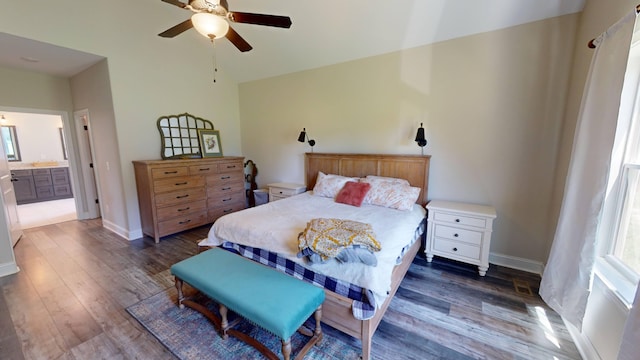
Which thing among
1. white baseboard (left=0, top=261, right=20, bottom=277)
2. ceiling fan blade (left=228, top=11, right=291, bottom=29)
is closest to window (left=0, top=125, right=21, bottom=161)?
white baseboard (left=0, top=261, right=20, bottom=277)

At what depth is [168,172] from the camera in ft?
11.8

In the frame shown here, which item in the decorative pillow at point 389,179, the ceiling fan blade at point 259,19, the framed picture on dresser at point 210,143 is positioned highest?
the ceiling fan blade at point 259,19

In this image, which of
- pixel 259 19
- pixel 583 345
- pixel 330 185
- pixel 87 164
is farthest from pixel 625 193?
pixel 87 164

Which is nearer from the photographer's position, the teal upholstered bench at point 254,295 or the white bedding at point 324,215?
the teal upholstered bench at point 254,295

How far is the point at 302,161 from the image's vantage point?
4406 mm

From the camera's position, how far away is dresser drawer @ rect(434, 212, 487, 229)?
256 centimetres

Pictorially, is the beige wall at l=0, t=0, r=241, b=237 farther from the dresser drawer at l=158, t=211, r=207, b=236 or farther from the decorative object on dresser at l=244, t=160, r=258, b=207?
the decorative object on dresser at l=244, t=160, r=258, b=207

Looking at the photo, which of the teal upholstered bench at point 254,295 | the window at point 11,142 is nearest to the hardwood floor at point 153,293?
the teal upholstered bench at point 254,295

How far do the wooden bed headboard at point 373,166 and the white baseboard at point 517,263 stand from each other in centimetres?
99

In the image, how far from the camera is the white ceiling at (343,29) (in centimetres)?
249

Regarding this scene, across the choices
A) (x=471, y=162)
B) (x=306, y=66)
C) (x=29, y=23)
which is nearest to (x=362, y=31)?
(x=306, y=66)

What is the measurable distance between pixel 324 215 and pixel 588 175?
81.9 inches

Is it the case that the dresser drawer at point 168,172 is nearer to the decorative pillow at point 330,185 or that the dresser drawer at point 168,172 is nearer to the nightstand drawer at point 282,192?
the nightstand drawer at point 282,192

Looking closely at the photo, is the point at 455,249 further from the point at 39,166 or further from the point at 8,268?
the point at 39,166
